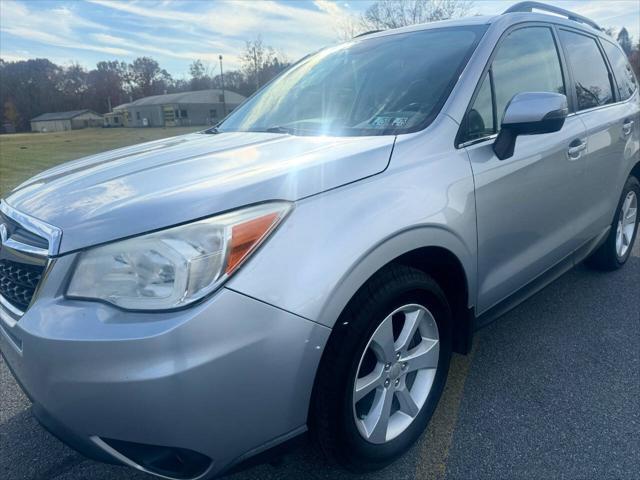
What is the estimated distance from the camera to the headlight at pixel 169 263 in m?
1.40

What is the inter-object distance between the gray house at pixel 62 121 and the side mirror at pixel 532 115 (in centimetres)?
8853

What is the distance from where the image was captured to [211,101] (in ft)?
229

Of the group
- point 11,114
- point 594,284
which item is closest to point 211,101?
point 11,114

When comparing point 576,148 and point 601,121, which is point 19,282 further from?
point 601,121

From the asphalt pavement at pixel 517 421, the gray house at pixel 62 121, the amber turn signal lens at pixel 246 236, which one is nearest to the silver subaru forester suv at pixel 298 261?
the amber turn signal lens at pixel 246 236

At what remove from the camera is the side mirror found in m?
2.07

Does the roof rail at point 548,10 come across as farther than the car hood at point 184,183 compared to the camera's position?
Yes

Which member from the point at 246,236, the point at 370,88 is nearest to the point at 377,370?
the point at 246,236

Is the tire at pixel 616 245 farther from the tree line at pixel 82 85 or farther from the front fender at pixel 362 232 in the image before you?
the tree line at pixel 82 85

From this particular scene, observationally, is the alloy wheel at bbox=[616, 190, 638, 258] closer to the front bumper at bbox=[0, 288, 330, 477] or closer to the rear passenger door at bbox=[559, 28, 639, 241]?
the rear passenger door at bbox=[559, 28, 639, 241]

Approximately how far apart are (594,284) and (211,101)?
7110 centimetres

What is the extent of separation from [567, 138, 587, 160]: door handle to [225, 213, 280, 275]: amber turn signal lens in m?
2.01

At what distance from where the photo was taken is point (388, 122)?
7.16ft

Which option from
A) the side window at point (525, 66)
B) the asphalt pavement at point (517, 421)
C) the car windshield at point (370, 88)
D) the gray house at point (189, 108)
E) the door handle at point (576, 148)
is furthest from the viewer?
the gray house at point (189, 108)
